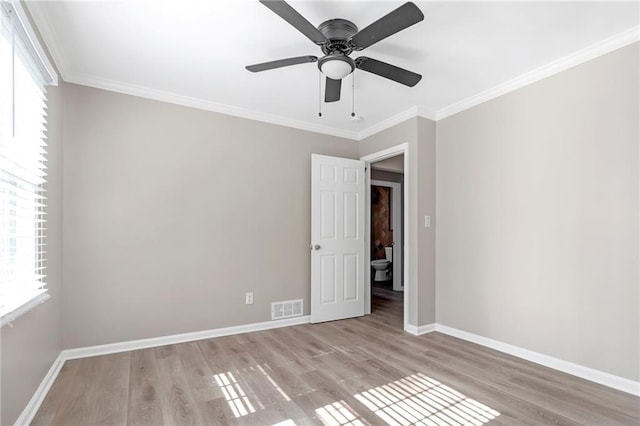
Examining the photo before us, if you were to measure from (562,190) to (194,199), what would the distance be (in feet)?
11.0

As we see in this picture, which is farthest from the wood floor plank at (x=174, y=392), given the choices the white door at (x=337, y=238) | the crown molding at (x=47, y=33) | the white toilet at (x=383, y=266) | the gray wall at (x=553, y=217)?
the white toilet at (x=383, y=266)

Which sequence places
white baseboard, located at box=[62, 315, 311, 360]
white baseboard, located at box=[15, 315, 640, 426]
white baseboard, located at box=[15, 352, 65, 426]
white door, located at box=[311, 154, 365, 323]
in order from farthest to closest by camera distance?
white door, located at box=[311, 154, 365, 323] < white baseboard, located at box=[62, 315, 311, 360] < white baseboard, located at box=[15, 315, 640, 426] < white baseboard, located at box=[15, 352, 65, 426]

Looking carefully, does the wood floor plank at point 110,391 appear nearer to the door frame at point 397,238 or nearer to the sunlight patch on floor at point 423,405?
the sunlight patch on floor at point 423,405

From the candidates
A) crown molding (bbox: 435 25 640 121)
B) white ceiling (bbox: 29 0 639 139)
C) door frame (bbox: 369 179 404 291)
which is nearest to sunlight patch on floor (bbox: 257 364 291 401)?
white ceiling (bbox: 29 0 639 139)

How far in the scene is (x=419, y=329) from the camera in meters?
3.53

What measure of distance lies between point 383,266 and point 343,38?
5268 millimetres

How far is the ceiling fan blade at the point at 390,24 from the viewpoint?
1658mm

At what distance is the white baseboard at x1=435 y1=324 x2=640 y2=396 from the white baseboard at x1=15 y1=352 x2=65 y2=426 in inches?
138

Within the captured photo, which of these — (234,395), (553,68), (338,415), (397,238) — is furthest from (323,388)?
(397,238)

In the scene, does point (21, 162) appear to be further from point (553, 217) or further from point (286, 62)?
point (553, 217)

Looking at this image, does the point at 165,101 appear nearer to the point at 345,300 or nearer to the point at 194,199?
the point at 194,199

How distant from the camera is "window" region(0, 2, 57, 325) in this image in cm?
162

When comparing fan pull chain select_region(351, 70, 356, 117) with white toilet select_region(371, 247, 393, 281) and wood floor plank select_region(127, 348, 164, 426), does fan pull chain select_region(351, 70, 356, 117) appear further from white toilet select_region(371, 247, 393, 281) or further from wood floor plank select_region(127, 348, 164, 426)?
white toilet select_region(371, 247, 393, 281)

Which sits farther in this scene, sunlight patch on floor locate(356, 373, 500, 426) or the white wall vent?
the white wall vent
